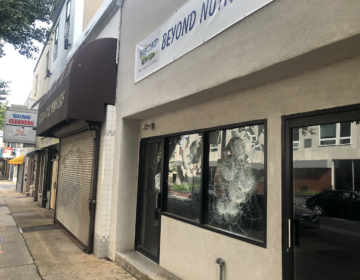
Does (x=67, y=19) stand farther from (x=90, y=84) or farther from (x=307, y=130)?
(x=307, y=130)

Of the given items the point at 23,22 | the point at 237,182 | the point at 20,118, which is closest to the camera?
the point at 237,182

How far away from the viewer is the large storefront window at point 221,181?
3.60 m

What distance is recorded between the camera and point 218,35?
361 centimetres

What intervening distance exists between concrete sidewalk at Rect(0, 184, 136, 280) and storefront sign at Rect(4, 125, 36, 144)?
648cm

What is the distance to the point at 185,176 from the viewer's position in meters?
4.96

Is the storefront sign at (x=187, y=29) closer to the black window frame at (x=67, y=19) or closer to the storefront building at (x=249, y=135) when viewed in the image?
the storefront building at (x=249, y=135)

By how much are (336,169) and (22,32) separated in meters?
12.4

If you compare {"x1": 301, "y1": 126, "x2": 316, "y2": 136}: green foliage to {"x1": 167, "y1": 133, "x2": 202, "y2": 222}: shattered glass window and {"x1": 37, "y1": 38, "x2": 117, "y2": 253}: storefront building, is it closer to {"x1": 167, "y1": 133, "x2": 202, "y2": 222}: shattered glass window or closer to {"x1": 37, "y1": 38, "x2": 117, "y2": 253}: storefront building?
{"x1": 167, "y1": 133, "x2": 202, "y2": 222}: shattered glass window

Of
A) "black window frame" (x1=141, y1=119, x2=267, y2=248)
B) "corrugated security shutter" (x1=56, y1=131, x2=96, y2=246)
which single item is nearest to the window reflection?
"black window frame" (x1=141, y1=119, x2=267, y2=248)

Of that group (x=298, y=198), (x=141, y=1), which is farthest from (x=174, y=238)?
(x=141, y=1)

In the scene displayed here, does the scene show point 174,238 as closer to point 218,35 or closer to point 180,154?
point 180,154

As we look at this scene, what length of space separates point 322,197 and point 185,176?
8.08 feet

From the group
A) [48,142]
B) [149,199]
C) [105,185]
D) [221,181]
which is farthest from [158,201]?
[48,142]

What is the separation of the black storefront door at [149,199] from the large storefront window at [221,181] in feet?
1.17
